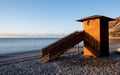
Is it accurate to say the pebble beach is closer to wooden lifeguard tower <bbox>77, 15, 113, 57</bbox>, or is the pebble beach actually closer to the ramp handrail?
the ramp handrail

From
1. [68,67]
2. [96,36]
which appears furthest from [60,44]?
[68,67]

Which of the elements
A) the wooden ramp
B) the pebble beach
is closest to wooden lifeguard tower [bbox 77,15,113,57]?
the wooden ramp

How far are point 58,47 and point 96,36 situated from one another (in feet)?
12.5

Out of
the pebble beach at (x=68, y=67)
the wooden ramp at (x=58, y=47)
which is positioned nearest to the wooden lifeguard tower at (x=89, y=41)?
the wooden ramp at (x=58, y=47)

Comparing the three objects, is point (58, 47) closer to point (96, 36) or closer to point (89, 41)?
point (89, 41)

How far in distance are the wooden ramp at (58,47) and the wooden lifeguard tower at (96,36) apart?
1.00 metres

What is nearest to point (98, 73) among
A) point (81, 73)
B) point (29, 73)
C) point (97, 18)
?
point (81, 73)

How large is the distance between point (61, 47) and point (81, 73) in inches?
223

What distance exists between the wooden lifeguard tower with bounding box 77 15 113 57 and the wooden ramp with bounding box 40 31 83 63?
1.00 metres

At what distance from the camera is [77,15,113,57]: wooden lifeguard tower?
49.3 feet

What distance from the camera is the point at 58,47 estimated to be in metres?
14.8

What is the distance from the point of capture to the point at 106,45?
1570 cm

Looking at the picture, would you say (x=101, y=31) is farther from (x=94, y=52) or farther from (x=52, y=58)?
(x=52, y=58)

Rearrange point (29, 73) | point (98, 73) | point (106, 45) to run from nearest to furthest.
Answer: point (98, 73) → point (29, 73) → point (106, 45)
